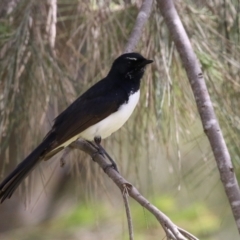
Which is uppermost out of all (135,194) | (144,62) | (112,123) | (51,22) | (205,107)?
(51,22)

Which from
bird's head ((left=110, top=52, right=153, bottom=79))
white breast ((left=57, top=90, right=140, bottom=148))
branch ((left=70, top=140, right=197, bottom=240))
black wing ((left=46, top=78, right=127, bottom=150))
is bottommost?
branch ((left=70, top=140, right=197, bottom=240))

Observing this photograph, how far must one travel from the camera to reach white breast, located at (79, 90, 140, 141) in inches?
73.4

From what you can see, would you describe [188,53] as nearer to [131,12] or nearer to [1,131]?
[131,12]

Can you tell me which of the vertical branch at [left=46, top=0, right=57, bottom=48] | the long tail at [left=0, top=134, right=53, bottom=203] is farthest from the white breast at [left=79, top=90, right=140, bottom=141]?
the vertical branch at [left=46, top=0, right=57, bottom=48]

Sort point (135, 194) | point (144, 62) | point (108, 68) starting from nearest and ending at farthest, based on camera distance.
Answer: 1. point (135, 194)
2. point (144, 62)
3. point (108, 68)

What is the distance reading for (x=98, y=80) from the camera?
193 centimetres

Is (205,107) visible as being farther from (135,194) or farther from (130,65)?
(130,65)

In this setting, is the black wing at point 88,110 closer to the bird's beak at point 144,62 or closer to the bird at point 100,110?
the bird at point 100,110

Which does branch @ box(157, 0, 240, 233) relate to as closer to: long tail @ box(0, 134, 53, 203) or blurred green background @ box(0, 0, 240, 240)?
blurred green background @ box(0, 0, 240, 240)

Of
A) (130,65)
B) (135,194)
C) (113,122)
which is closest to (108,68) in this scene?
(130,65)

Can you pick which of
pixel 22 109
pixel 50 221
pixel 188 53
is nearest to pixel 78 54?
pixel 22 109

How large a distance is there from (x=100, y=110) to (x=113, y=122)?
8 cm

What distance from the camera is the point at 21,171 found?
170 centimetres

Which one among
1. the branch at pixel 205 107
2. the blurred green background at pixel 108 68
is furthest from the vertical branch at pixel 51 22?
the branch at pixel 205 107
